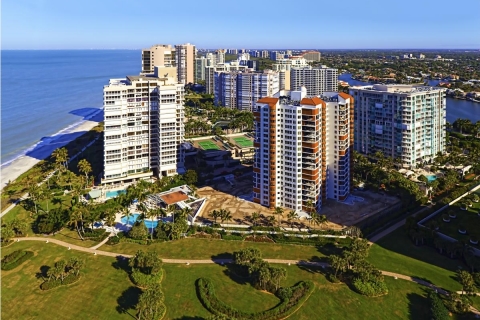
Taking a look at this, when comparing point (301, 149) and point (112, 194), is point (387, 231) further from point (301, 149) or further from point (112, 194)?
point (112, 194)

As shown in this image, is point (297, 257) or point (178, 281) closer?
point (178, 281)

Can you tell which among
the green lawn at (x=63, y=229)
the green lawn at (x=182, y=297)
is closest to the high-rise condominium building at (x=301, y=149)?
the green lawn at (x=182, y=297)

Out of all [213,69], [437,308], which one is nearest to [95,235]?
[437,308]

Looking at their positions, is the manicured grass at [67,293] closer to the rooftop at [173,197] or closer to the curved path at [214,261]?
the curved path at [214,261]

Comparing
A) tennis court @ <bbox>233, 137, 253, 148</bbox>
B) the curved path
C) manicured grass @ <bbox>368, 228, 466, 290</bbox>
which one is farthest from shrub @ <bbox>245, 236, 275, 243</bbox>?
tennis court @ <bbox>233, 137, 253, 148</bbox>

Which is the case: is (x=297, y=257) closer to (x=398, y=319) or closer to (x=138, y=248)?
(x=398, y=319)

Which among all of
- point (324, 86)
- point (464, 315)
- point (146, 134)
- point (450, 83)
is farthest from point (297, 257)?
point (450, 83)

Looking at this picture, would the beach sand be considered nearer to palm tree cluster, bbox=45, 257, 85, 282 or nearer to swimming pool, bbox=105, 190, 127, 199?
swimming pool, bbox=105, 190, 127, 199
